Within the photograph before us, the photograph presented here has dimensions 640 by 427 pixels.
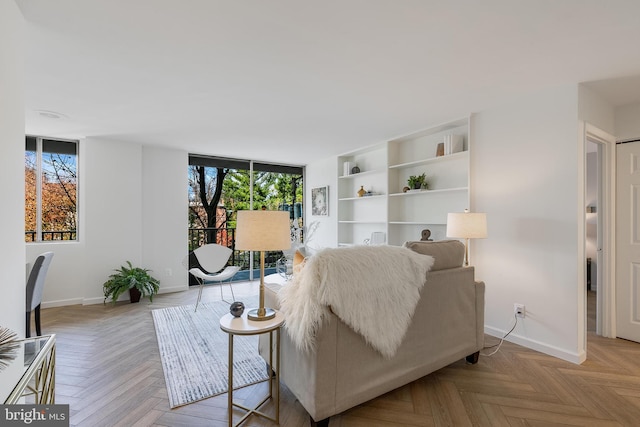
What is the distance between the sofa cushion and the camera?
216 centimetres

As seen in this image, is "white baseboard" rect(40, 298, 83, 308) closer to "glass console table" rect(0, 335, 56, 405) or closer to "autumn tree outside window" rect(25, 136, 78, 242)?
"autumn tree outside window" rect(25, 136, 78, 242)

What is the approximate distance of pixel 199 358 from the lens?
2559 mm

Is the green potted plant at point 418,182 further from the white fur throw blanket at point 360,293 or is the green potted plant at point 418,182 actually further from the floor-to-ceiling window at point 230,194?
the floor-to-ceiling window at point 230,194

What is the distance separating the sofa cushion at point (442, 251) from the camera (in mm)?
2156

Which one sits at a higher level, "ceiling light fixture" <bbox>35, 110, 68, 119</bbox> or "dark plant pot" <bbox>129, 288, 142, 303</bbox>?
"ceiling light fixture" <bbox>35, 110, 68, 119</bbox>

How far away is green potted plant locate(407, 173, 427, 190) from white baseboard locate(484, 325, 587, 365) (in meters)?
1.82

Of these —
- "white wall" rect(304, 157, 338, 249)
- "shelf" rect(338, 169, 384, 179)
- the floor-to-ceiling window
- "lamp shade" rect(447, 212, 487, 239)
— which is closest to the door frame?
"lamp shade" rect(447, 212, 487, 239)

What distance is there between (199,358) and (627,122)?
4702mm

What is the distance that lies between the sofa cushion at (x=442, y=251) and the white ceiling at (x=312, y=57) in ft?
4.40

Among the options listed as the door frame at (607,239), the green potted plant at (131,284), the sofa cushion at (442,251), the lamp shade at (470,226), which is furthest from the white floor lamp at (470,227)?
the green potted plant at (131,284)

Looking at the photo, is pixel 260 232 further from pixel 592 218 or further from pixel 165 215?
pixel 592 218

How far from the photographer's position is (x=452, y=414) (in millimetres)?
1818

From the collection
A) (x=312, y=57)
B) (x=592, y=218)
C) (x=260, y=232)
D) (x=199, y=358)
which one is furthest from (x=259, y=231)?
(x=592, y=218)

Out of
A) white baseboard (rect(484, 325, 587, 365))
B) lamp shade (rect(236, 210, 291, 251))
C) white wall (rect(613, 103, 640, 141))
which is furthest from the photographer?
white wall (rect(613, 103, 640, 141))
